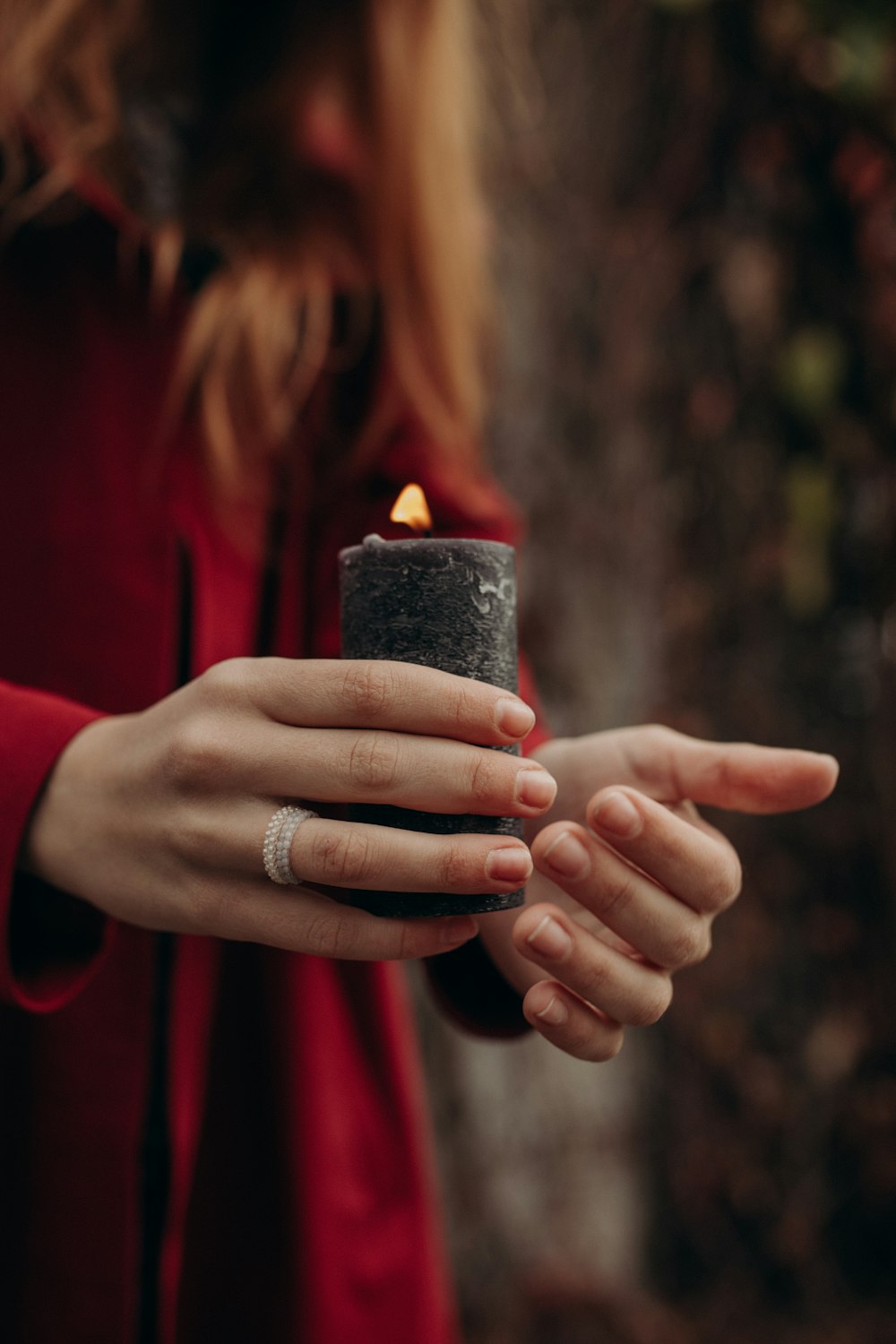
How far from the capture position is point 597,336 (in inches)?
78.0

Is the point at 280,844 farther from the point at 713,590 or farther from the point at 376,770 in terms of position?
the point at 713,590

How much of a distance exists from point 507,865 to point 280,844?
13cm

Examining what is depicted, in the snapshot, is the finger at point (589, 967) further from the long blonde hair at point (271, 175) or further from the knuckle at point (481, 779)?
the long blonde hair at point (271, 175)

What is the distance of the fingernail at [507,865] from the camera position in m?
0.52

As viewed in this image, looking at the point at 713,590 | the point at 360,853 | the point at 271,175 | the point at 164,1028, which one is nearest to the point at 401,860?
the point at 360,853

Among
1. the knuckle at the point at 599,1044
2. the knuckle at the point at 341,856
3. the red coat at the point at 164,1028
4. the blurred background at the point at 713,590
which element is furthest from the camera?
the blurred background at the point at 713,590

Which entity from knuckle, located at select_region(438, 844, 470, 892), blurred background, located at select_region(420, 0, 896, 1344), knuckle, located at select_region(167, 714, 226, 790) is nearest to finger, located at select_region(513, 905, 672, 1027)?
knuckle, located at select_region(438, 844, 470, 892)

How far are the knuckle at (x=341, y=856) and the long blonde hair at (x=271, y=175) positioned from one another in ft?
2.14

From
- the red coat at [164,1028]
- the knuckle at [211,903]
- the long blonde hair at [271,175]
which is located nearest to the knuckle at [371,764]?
the knuckle at [211,903]

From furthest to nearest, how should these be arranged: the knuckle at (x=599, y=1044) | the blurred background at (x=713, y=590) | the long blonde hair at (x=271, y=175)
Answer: the blurred background at (x=713, y=590)
the long blonde hair at (x=271, y=175)
the knuckle at (x=599, y=1044)

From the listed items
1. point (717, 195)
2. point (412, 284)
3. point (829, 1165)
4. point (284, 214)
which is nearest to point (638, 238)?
point (717, 195)

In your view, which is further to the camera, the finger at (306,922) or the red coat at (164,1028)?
the red coat at (164,1028)

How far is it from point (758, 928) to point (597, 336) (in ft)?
4.32

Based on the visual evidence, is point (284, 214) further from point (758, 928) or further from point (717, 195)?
point (758, 928)
